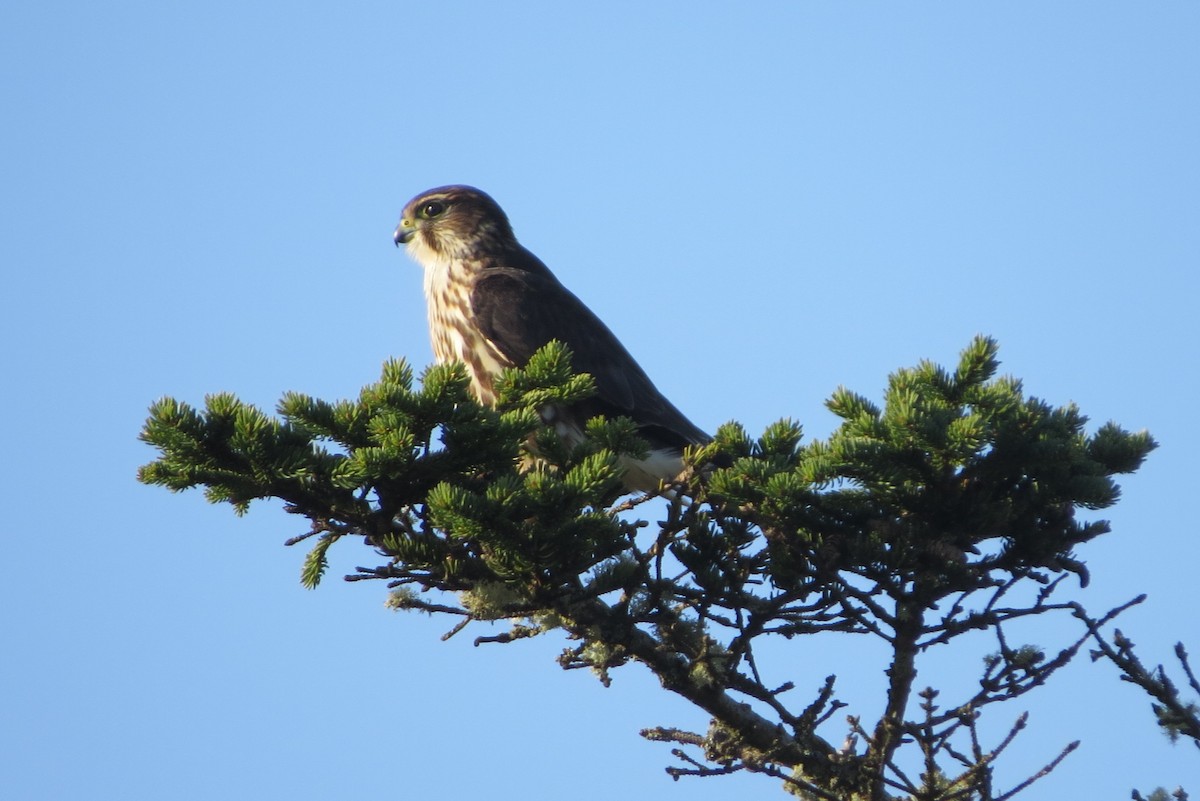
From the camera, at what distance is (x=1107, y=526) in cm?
349

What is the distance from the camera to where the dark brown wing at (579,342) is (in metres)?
5.74

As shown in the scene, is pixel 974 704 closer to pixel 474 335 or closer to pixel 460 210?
pixel 474 335

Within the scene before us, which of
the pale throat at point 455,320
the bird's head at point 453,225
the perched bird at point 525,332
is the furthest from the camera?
the bird's head at point 453,225

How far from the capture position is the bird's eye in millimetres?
7332

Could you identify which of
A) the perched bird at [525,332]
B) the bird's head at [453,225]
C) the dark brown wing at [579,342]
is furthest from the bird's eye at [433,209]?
the dark brown wing at [579,342]

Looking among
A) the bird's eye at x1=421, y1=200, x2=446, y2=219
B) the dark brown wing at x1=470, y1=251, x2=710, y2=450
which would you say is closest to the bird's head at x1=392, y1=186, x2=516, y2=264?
the bird's eye at x1=421, y1=200, x2=446, y2=219

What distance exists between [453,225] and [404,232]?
1.11ft

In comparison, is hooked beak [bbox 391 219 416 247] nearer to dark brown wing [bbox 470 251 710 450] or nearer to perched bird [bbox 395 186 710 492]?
perched bird [bbox 395 186 710 492]

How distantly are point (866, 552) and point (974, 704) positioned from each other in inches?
19.6

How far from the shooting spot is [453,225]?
7.21 metres

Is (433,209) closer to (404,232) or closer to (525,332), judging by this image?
(404,232)

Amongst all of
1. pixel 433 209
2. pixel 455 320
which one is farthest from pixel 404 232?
pixel 455 320

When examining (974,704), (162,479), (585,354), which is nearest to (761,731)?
(974,704)

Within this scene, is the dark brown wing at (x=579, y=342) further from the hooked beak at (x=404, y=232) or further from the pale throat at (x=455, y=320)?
the hooked beak at (x=404, y=232)
